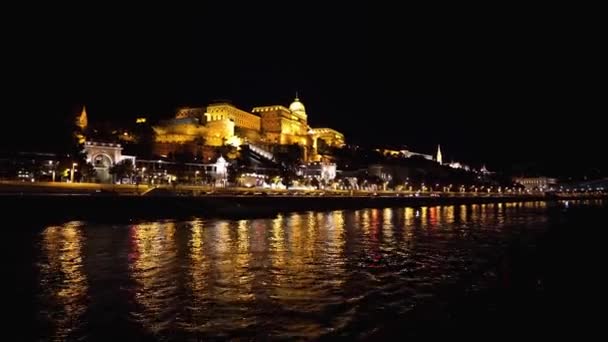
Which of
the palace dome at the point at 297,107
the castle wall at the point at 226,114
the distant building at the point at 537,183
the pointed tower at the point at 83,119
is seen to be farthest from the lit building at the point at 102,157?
the distant building at the point at 537,183

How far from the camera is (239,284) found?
38.9 feet

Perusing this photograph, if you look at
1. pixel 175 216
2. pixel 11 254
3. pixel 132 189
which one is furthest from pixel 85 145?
pixel 11 254

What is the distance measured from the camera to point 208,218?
3572 centimetres

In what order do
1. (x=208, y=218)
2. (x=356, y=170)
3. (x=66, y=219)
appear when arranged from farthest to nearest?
(x=356, y=170) < (x=208, y=218) < (x=66, y=219)

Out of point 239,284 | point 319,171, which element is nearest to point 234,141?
point 319,171

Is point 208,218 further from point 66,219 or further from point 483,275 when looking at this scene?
point 483,275

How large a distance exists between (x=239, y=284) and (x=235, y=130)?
97638mm

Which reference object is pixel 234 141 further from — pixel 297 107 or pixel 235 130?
pixel 297 107

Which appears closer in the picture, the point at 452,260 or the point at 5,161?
the point at 452,260

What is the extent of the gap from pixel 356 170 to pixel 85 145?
70.0m

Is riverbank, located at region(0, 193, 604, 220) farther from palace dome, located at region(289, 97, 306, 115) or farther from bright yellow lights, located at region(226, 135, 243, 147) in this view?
palace dome, located at region(289, 97, 306, 115)

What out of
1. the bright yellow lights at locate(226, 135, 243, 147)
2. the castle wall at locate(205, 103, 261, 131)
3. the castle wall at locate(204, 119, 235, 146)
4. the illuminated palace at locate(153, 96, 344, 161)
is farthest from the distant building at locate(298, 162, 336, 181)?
the castle wall at locate(205, 103, 261, 131)

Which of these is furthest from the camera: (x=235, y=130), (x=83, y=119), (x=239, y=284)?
(x=235, y=130)

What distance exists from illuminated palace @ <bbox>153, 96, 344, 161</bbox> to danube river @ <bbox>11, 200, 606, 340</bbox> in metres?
70.7
